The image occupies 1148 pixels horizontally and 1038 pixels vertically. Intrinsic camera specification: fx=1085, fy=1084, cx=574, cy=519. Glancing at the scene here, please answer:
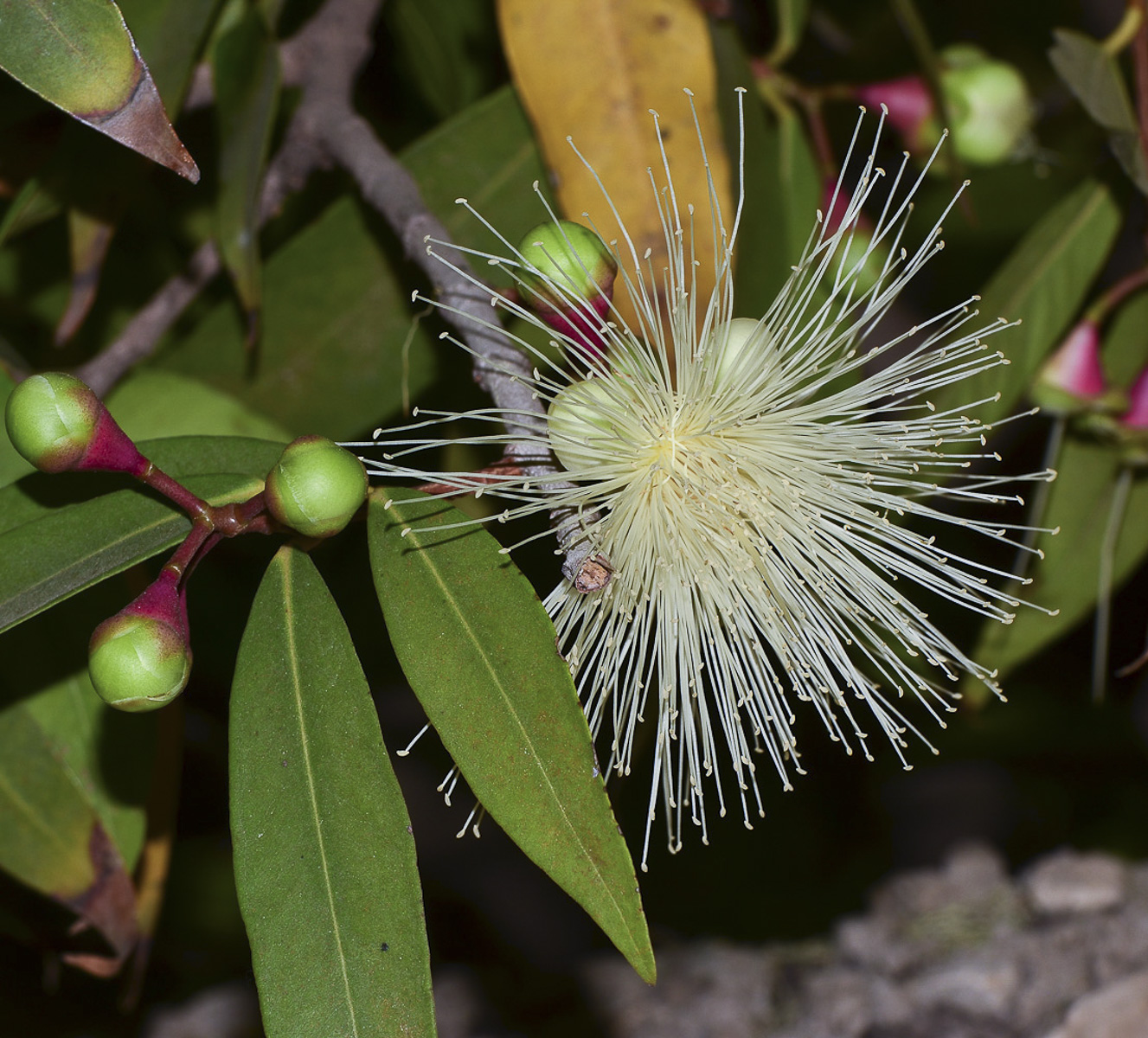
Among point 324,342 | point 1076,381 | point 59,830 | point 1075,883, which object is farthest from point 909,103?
point 59,830

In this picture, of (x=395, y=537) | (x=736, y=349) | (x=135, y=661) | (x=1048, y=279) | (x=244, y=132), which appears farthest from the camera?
(x=1048, y=279)

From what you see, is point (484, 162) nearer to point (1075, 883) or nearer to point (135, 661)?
point (135, 661)

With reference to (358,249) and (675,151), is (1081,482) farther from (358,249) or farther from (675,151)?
(358,249)

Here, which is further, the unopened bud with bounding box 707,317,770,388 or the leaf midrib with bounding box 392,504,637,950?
the unopened bud with bounding box 707,317,770,388

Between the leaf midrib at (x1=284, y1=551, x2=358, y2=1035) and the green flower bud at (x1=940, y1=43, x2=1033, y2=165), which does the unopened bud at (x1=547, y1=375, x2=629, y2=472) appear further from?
the green flower bud at (x1=940, y1=43, x2=1033, y2=165)

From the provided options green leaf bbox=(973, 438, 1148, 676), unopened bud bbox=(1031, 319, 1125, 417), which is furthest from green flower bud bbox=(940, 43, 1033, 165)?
green leaf bbox=(973, 438, 1148, 676)

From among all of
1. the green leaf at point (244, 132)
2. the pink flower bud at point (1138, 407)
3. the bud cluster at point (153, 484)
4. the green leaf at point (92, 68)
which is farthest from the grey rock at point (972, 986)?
the green leaf at point (92, 68)
